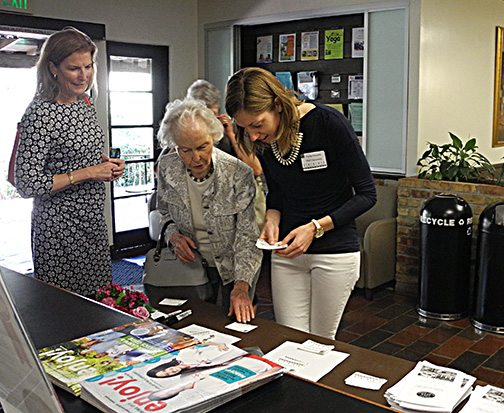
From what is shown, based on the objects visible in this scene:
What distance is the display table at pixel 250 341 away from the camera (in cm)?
116

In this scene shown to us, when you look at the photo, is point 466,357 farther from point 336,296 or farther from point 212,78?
point 212,78

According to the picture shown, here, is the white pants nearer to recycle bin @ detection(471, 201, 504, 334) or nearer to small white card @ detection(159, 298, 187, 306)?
small white card @ detection(159, 298, 187, 306)

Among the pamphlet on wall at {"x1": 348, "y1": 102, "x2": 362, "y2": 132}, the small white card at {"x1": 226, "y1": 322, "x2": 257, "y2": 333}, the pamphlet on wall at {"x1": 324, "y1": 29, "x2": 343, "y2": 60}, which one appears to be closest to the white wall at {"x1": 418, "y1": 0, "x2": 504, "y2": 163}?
the pamphlet on wall at {"x1": 348, "y1": 102, "x2": 362, "y2": 132}

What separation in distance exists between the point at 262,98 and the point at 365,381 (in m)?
1.11

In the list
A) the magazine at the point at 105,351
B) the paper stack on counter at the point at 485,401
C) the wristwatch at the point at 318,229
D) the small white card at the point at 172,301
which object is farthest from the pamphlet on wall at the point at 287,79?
the paper stack on counter at the point at 485,401

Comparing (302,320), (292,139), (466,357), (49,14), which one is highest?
(49,14)

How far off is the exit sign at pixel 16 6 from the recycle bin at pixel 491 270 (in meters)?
4.36

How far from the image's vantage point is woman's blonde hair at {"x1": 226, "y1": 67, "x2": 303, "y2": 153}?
2.10 metres

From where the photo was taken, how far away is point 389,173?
557 cm

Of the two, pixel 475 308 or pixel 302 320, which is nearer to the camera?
pixel 302 320

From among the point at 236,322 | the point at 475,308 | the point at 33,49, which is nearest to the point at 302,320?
the point at 236,322

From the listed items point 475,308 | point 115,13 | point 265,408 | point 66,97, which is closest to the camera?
point 265,408

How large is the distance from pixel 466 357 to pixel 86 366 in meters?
3.05

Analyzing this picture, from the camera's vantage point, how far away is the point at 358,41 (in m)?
5.79
